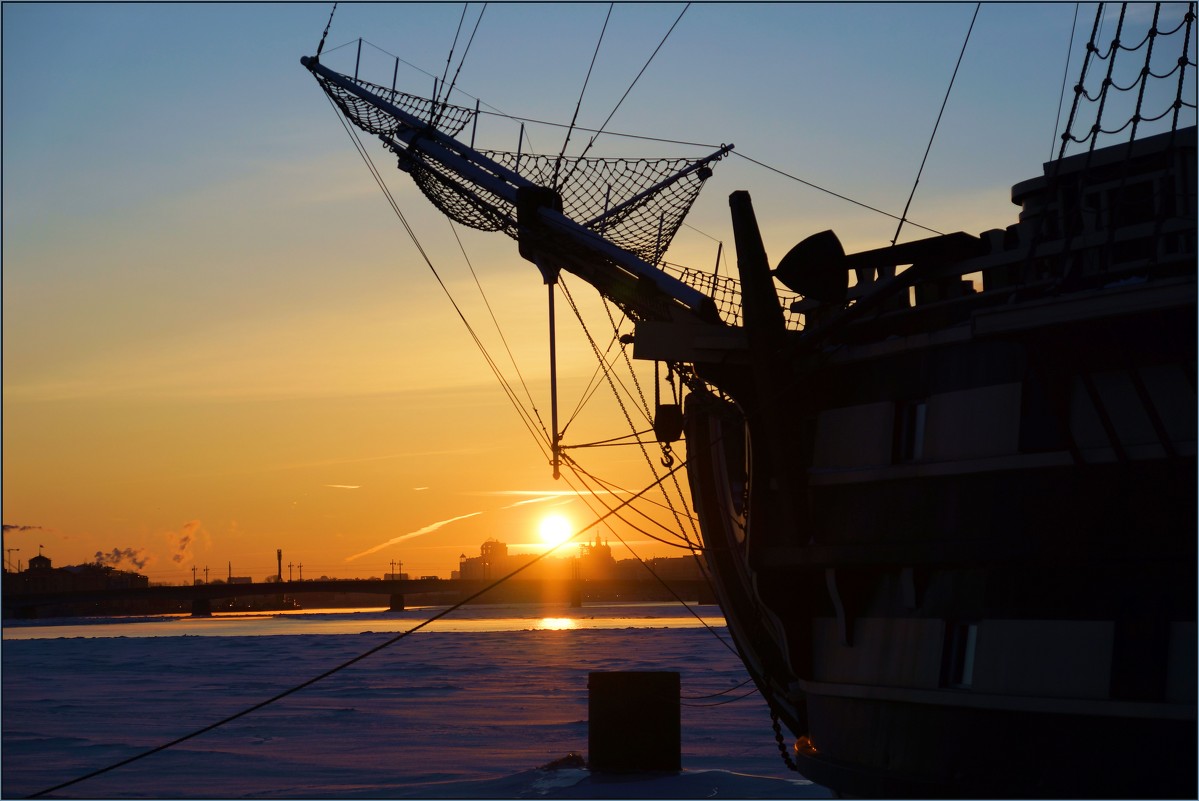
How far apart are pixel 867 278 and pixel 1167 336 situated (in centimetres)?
468

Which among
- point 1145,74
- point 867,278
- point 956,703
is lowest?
point 956,703

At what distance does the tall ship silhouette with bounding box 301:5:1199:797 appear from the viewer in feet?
40.3

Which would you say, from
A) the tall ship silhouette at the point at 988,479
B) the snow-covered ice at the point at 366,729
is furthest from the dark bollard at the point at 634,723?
the tall ship silhouette at the point at 988,479

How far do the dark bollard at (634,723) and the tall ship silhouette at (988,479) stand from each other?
2.92 meters

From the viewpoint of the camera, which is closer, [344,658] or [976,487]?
[976,487]

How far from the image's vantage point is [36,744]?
2544 centimetres

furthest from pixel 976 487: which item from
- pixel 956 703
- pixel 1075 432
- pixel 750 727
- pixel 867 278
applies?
pixel 750 727

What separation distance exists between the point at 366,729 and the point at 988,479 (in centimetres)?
1823

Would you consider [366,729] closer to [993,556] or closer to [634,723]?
[634,723]

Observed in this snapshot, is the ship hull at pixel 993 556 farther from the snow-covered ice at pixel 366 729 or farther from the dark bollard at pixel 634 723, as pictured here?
the snow-covered ice at pixel 366 729

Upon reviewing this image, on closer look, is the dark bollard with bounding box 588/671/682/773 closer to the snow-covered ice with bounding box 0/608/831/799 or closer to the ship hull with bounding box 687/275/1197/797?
the snow-covered ice with bounding box 0/608/831/799

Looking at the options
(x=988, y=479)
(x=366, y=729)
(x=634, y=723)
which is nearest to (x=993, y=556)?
(x=988, y=479)

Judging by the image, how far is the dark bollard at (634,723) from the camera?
20891 millimetres

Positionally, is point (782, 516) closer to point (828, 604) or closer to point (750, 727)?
point (828, 604)
